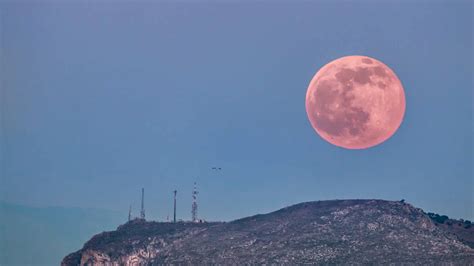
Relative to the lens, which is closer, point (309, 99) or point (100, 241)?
point (309, 99)

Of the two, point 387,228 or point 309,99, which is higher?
point 309,99

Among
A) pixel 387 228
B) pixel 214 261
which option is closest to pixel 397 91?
pixel 387 228

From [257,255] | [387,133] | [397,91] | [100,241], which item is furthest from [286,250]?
[100,241]

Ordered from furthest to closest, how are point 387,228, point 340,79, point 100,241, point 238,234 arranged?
point 100,241 → point 238,234 → point 387,228 → point 340,79

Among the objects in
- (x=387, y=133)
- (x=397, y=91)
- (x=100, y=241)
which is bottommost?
(x=100, y=241)

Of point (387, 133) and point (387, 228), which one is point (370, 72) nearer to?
point (387, 133)

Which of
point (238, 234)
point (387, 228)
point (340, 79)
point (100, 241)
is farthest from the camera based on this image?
point (100, 241)
